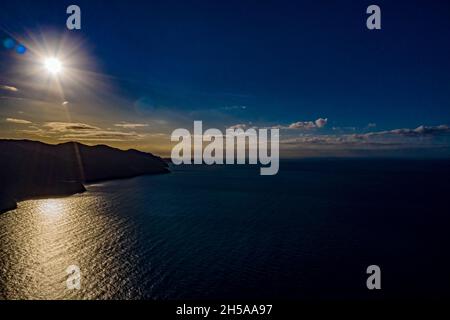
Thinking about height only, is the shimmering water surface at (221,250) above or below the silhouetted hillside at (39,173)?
below

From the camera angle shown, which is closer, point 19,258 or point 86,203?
point 19,258

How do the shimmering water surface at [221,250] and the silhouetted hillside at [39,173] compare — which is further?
the silhouetted hillside at [39,173]

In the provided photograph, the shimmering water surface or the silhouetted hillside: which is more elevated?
the silhouetted hillside

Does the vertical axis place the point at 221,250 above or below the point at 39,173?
below

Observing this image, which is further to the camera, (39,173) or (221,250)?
(39,173)

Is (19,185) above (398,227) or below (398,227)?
above

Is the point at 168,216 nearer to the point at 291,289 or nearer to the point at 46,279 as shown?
the point at 46,279

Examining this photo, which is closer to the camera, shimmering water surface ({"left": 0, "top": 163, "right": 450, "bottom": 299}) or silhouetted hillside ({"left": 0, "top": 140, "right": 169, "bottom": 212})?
shimmering water surface ({"left": 0, "top": 163, "right": 450, "bottom": 299})
